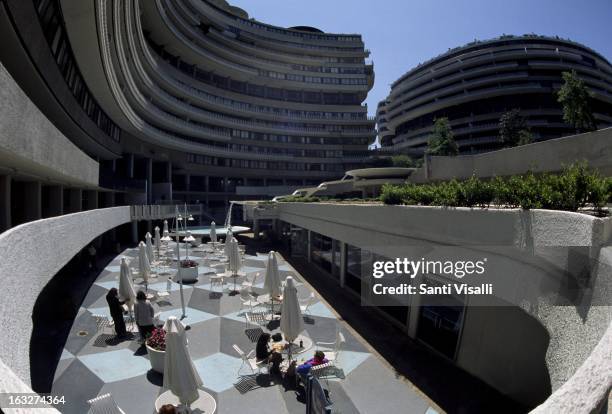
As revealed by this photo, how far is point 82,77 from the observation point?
2186cm

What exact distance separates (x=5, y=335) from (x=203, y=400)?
5.12m

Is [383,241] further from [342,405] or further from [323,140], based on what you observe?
[323,140]

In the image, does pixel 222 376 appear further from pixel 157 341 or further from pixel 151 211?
pixel 151 211

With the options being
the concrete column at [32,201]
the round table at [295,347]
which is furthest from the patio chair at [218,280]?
the concrete column at [32,201]

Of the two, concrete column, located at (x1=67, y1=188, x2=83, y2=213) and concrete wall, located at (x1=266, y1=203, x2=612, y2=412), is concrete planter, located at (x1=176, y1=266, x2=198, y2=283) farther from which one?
concrete wall, located at (x1=266, y1=203, x2=612, y2=412)

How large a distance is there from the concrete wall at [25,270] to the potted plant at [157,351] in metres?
3.11

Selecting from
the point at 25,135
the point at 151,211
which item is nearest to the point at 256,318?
the point at 25,135

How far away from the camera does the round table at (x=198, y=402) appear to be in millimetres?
7336

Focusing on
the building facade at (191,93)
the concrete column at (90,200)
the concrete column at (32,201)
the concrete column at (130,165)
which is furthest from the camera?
the concrete column at (130,165)

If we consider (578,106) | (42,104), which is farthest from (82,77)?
(578,106)

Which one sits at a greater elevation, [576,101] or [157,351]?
[576,101]

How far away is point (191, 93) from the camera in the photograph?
55312mm

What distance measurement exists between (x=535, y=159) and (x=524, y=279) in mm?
11902

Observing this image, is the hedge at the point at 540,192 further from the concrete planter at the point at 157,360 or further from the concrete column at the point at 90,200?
the concrete column at the point at 90,200
